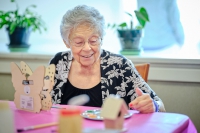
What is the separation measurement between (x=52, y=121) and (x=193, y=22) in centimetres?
153

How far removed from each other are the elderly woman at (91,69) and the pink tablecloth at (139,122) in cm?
38

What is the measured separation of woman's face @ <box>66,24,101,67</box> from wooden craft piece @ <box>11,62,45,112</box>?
403mm

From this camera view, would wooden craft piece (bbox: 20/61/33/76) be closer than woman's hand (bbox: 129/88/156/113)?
No

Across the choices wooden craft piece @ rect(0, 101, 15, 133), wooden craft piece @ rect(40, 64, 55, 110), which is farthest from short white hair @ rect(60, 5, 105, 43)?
wooden craft piece @ rect(0, 101, 15, 133)

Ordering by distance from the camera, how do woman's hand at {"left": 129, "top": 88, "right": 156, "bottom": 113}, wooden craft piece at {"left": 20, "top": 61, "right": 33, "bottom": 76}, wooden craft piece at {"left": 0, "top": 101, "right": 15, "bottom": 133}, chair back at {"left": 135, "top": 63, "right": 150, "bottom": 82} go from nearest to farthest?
wooden craft piece at {"left": 0, "top": 101, "right": 15, "bottom": 133}
woman's hand at {"left": 129, "top": 88, "right": 156, "bottom": 113}
wooden craft piece at {"left": 20, "top": 61, "right": 33, "bottom": 76}
chair back at {"left": 135, "top": 63, "right": 150, "bottom": 82}

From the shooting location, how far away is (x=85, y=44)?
2156 millimetres

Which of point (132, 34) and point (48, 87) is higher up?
point (132, 34)

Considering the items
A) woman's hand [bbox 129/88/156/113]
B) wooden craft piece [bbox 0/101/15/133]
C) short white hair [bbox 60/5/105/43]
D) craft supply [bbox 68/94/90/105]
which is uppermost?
short white hair [bbox 60/5/105/43]

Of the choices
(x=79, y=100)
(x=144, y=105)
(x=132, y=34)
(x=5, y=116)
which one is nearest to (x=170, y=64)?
(x=132, y=34)

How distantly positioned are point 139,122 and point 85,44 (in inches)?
26.9

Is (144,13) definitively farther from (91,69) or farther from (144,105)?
(144,105)

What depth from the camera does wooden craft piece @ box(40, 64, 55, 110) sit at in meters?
1.82

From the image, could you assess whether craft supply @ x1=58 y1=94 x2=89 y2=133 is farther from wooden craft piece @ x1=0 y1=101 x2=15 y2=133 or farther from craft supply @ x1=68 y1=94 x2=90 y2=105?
craft supply @ x1=68 y1=94 x2=90 y2=105

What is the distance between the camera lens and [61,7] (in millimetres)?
3170
